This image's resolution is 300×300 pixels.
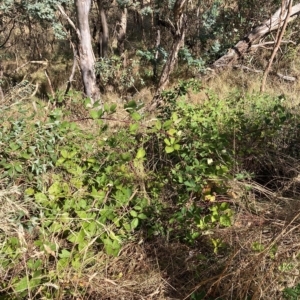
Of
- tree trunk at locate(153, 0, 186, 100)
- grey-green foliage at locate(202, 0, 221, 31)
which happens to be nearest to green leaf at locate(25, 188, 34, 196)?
tree trunk at locate(153, 0, 186, 100)

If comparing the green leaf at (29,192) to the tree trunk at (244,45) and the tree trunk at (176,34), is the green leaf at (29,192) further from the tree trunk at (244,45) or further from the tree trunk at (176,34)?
the tree trunk at (244,45)

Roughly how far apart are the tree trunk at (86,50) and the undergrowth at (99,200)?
99.3 inches

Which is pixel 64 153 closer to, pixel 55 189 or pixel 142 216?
pixel 55 189

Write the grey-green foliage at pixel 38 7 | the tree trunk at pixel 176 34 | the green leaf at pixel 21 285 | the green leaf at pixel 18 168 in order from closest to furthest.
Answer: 1. the green leaf at pixel 21 285
2. the green leaf at pixel 18 168
3. the tree trunk at pixel 176 34
4. the grey-green foliage at pixel 38 7

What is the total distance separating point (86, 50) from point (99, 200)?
349 centimetres

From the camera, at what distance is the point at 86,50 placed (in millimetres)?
5203

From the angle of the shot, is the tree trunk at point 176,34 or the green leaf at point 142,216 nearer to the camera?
the green leaf at point 142,216

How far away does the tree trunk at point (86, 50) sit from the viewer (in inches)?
188

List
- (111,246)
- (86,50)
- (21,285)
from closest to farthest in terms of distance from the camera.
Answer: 1. (21,285)
2. (111,246)
3. (86,50)

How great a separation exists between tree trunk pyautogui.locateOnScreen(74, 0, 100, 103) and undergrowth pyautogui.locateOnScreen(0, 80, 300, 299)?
8.28ft

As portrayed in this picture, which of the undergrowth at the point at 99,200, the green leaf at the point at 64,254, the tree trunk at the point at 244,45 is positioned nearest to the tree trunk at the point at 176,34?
the tree trunk at the point at 244,45

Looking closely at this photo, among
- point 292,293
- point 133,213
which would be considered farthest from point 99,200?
point 292,293

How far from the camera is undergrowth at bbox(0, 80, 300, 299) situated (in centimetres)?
207

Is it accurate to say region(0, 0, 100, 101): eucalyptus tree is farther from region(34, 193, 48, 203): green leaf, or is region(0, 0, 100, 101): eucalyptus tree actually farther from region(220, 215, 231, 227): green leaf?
region(220, 215, 231, 227): green leaf
